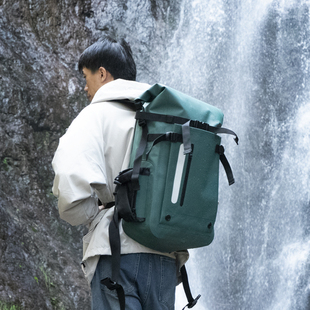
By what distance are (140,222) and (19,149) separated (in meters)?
3.70

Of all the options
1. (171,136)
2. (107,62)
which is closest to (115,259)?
(171,136)

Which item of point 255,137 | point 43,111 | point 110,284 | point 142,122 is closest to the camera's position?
point 110,284

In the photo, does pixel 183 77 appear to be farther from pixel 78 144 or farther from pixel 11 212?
pixel 78 144

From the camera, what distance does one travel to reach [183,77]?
6492mm

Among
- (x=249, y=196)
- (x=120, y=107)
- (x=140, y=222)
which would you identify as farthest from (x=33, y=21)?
(x=140, y=222)

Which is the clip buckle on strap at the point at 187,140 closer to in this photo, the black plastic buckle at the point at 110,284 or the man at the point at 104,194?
the man at the point at 104,194

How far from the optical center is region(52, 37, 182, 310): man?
1489 millimetres

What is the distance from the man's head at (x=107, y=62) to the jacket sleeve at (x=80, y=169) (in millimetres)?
315

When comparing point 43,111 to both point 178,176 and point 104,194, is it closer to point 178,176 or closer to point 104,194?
point 104,194

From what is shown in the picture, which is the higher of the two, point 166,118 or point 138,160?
point 166,118

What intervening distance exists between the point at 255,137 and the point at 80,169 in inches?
208

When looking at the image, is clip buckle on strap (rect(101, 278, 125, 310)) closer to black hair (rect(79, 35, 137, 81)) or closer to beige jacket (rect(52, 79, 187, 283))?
beige jacket (rect(52, 79, 187, 283))

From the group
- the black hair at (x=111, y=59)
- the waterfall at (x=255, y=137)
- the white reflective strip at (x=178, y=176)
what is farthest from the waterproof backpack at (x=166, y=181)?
the waterfall at (x=255, y=137)

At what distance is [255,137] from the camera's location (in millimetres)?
6402
